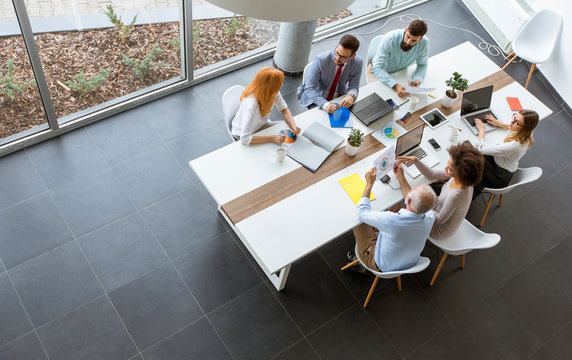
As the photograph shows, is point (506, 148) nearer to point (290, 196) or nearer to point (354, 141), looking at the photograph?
point (354, 141)

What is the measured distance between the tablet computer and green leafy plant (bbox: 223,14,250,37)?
2106 millimetres

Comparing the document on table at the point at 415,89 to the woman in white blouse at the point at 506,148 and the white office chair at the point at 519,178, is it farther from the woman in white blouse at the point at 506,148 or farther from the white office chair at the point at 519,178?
the white office chair at the point at 519,178

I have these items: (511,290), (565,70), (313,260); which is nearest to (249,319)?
(313,260)

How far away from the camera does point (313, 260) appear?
14.1ft

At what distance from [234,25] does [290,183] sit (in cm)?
235

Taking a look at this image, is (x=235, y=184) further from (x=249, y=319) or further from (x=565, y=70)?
(x=565, y=70)

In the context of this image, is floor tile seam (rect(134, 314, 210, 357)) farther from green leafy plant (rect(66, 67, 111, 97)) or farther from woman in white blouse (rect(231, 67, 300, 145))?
green leafy plant (rect(66, 67, 111, 97))

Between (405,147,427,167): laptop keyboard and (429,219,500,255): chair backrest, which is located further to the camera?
(405,147,427,167): laptop keyboard

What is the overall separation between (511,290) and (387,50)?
7.79ft

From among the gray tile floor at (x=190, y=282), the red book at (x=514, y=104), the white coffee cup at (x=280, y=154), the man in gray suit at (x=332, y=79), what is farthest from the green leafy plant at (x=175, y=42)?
the red book at (x=514, y=104)

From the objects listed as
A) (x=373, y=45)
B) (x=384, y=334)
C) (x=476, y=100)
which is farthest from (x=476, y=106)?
(x=384, y=334)

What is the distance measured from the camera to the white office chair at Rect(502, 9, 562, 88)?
586 cm

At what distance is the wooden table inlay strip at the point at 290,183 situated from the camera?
11.6 ft

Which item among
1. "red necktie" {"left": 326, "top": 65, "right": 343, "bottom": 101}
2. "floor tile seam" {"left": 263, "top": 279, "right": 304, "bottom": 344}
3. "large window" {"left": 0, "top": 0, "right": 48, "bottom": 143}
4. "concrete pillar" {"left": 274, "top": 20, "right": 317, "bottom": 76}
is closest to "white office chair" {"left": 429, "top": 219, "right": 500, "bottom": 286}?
"floor tile seam" {"left": 263, "top": 279, "right": 304, "bottom": 344}
